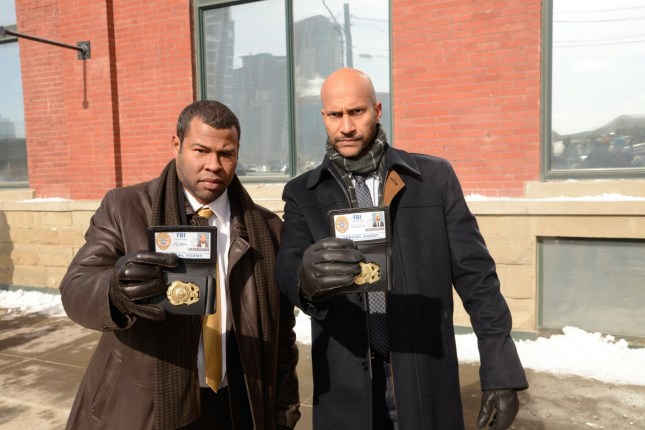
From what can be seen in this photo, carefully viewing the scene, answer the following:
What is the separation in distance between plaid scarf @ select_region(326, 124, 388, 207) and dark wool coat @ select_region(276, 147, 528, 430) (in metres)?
0.04

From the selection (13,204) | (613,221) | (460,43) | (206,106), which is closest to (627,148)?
(613,221)

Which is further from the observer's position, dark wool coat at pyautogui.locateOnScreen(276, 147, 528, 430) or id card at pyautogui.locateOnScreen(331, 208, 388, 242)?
dark wool coat at pyautogui.locateOnScreen(276, 147, 528, 430)

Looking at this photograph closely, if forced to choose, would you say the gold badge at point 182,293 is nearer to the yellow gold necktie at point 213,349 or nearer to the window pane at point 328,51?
the yellow gold necktie at point 213,349

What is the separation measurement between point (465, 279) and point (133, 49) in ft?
21.7

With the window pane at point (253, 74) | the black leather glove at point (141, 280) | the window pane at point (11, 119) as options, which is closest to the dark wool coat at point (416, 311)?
the black leather glove at point (141, 280)

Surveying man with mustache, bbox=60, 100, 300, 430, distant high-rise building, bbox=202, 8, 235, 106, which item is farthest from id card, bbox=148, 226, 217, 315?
distant high-rise building, bbox=202, 8, 235, 106

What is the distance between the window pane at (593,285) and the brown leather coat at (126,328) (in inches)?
158

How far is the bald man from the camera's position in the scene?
2.23 meters

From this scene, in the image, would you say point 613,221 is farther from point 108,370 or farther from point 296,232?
point 108,370

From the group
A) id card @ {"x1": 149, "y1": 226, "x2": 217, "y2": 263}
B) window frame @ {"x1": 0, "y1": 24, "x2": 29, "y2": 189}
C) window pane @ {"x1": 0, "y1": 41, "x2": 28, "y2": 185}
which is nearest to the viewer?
id card @ {"x1": 149, "y1": 226, "x2": 217, "y2": 263}

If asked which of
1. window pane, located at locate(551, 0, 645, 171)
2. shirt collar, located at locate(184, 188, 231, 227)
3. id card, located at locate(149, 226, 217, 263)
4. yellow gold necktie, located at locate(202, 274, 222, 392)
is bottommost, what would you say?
yellow gold necktie, located at locate(202, 274, 222, 392)

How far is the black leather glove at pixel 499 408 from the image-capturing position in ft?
7.25

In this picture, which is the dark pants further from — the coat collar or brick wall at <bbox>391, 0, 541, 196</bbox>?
brick wall at <bbox>391, 0, 541, 196</bbox>

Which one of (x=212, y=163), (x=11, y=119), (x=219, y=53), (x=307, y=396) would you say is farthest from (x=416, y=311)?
(x=11, y=119)
